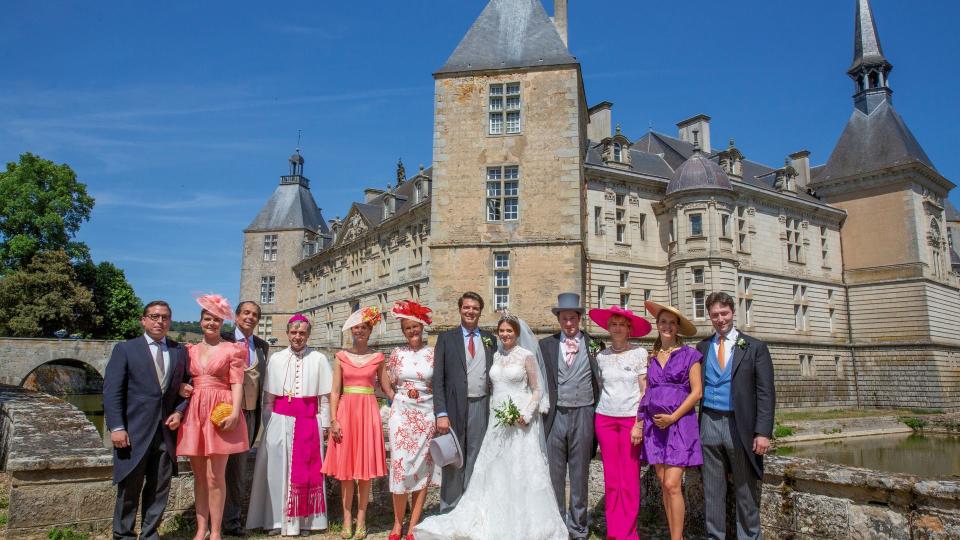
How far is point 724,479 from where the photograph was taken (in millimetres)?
4398

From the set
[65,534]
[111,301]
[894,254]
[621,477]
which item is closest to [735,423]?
[621,477]

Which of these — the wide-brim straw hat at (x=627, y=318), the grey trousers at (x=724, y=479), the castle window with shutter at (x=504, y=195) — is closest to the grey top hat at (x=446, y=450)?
the wide-brim straw hat at (x=627, y=318)

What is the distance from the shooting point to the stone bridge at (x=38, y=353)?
83.9 feet

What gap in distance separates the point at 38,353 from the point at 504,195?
21259mm

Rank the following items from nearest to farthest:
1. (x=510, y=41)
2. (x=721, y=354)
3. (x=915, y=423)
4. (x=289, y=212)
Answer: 1. (x=721, y=354)
2. (x=510, y=41)
3. (x=915, y=423)
4. (x=289, y=212)

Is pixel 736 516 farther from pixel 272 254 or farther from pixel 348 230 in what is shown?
pixel 272 254

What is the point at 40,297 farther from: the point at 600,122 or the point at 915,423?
the point at 915,423

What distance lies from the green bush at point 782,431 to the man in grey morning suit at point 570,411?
55.1 feet

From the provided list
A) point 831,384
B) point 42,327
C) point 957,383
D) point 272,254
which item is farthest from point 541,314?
point 272,254

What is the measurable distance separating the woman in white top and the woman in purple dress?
0.42ft

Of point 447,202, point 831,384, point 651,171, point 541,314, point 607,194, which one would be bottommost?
point 831,384

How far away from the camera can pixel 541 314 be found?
62.5 ft

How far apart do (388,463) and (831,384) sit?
29698 mm

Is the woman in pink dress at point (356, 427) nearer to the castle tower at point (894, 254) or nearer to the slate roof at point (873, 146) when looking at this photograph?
the castle tower at point (894, 254)
